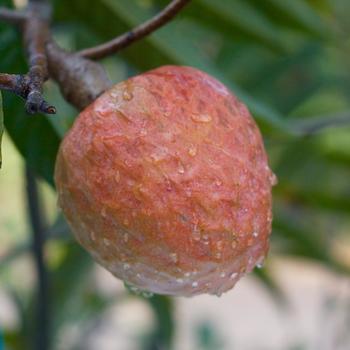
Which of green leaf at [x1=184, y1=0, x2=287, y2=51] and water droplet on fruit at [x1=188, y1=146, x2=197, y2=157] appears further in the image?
green leaf at [x1=184, y1=0, x2=287, y2=51]

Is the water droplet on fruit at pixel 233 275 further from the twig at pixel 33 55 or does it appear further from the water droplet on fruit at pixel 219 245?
the twig at pixel 33 55

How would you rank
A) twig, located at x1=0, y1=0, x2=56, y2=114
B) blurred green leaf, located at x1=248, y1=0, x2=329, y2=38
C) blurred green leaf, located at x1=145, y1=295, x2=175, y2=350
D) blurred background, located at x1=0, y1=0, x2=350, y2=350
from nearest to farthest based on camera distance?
1. twig, located at x1=0, y1=0, x2=56, y2=114
2. blurred background, located at x1=0, y1=0, x2=350, y2=350
3. blurred green leaf, located at x1=248, y1=0, x2=329, y2=38
4. blurred green leaf, located at x1=145, y1=295, x2=175, y2=350

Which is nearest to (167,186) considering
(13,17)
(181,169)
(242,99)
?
(181,169)

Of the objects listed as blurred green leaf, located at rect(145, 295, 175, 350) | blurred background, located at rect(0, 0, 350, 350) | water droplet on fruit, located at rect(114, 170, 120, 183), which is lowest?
blurred green leaf, located at rect(145, 295, 175, 350)

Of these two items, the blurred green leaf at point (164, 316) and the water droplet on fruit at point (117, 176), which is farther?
the blurred green leaf at point (164, 316)

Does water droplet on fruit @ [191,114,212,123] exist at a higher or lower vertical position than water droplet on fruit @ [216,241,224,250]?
higher

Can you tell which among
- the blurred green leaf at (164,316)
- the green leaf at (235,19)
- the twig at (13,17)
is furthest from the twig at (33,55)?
the blurred green leaf at (164,316)

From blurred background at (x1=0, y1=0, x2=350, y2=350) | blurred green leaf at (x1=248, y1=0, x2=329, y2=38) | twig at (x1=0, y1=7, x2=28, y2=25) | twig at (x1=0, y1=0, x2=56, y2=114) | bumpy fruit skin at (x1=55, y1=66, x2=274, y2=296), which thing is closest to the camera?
twig at (x1=0, y1=0, x2=56, y2=114)

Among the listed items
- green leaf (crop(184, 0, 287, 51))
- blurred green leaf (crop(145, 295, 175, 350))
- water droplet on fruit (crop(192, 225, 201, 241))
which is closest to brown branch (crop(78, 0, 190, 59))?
water droplet on fruit (crop(192, 225, 201, 241))

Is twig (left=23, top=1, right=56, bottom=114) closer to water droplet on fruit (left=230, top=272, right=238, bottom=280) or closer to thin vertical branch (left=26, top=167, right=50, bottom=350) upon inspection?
water droplet on fruit (left=230, top=272, right=238, bottom=280)
